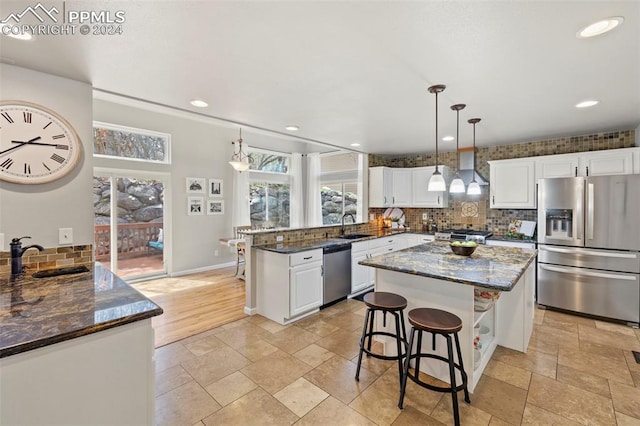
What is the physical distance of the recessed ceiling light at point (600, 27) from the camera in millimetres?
1538

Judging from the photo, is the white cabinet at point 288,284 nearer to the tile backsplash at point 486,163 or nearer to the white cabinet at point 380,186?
the white cabinet at point 380,186

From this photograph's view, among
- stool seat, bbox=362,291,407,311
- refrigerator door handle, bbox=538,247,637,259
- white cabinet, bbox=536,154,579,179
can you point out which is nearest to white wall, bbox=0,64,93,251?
stool seat, bbox=362,291,407,311

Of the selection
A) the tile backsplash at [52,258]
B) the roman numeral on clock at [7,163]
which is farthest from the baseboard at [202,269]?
the roman numeral on clock at [7,163]

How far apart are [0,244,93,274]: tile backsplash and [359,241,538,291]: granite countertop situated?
2.28m

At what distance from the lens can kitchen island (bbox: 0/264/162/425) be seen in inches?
43.6

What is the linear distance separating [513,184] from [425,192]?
1478 mm

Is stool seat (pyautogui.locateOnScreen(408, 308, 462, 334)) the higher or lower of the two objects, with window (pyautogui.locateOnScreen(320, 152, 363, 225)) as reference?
lower

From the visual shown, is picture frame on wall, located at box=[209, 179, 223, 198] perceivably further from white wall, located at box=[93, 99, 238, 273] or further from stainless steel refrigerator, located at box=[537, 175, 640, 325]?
stainless steel refrigerator, located at box=[537, 175, 640, 325]

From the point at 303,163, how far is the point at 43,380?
22.7 feet

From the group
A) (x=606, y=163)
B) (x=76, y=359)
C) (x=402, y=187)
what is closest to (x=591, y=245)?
(x=606, y=163)

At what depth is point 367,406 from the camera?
2014mm

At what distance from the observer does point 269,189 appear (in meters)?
7.24

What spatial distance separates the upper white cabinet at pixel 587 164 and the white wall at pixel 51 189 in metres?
5.45

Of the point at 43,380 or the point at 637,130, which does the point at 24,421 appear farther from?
the point at 637,130
